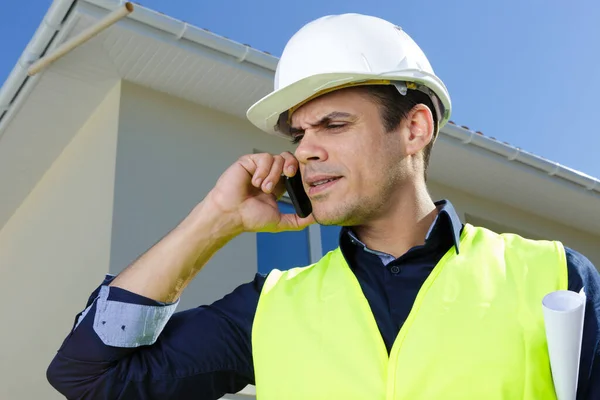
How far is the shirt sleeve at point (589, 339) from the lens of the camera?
2219 mm

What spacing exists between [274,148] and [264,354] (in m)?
4.57

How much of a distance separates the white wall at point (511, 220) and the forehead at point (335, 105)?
494 centimetres

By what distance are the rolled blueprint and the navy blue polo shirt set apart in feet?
1.50

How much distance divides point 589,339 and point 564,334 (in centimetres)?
15

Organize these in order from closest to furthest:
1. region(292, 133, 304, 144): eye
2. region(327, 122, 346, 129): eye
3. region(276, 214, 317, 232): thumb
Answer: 1. region(327, 122, 346, 129): eye
2. region(292, 133, 304, 144): eye
3. region(276, 214, 317, 232): thumb

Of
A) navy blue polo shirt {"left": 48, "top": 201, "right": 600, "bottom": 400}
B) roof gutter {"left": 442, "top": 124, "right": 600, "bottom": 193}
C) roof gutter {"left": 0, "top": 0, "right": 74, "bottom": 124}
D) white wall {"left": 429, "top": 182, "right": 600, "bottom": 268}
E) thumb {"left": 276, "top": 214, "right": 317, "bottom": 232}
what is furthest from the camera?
white wall {"left": 429, "top": 182, "right": 600, "bottom": 268}

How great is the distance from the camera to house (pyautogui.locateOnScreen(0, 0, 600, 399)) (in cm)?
574

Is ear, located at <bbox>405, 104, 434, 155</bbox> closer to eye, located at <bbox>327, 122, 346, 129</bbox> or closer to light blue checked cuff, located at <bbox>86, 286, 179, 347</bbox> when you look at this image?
eye, located at <bbox>327, 122, 346, 129</bbox>

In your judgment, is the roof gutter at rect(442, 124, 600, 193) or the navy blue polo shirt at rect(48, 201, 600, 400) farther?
the roof gutter at rect(442, 124, 600, 193)

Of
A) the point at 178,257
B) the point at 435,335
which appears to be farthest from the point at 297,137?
the point at 435,335

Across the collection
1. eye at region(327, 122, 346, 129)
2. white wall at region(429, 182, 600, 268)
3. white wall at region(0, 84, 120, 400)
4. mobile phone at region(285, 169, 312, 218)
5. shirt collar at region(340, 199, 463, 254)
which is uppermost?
white wall at region(429, 182, 600, 268)

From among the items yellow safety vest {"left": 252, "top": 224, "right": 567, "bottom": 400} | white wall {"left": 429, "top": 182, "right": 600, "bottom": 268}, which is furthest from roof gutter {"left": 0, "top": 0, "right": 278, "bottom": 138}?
yellow safety vest {"left": 252, "top": 224, "right": 567, "bottom": 400}

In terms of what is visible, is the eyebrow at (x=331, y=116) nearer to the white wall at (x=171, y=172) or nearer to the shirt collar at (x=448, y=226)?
the shirt collar at (x=448, y=226)

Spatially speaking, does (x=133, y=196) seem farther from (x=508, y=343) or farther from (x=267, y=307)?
(x=508, y=343)
